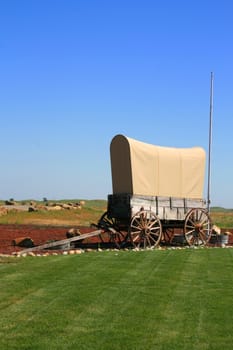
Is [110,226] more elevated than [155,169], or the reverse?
[155,169]

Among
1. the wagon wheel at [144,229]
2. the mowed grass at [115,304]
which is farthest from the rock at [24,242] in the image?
the mowed grass at [115,304]

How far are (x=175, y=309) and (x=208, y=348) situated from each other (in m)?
1.95

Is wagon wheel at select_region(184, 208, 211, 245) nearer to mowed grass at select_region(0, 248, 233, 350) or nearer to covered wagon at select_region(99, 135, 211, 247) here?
covered wagon at select_region(99, 135, 211, 247)

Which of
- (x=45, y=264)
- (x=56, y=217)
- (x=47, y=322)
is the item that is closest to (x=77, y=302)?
(x=47, y=322)

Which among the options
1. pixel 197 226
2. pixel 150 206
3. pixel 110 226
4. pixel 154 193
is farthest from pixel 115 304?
pixel 197 226

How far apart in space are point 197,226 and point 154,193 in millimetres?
2361

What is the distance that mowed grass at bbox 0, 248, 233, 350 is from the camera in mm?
7496

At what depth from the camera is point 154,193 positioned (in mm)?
21406

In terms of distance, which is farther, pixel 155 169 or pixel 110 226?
pixel 110 226

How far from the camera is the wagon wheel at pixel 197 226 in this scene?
22359 millimetres

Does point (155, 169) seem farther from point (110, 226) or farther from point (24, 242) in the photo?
point (24, 242)

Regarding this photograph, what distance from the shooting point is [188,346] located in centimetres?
728

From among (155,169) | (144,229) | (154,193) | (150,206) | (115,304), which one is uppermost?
(155,169)

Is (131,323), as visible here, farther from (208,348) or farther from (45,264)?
(45,264)
